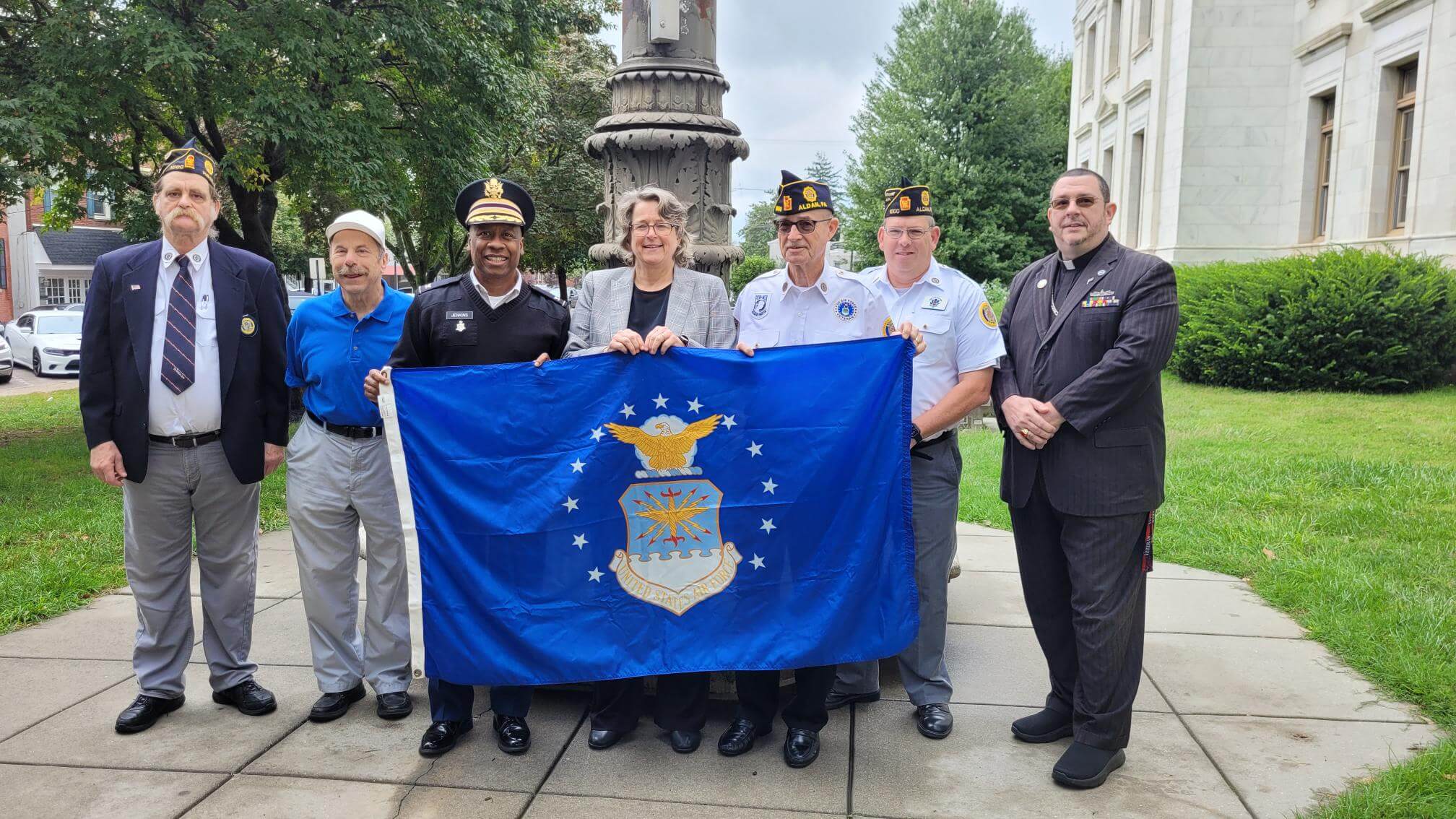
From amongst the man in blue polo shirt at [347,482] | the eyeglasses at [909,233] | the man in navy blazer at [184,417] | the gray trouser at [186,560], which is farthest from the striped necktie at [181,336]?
the eyeglasses at [909,233]

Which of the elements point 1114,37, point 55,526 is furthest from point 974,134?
point 55,526

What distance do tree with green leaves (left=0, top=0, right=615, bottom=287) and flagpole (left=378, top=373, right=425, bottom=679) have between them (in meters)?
8.59

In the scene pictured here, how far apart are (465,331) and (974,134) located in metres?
34.9

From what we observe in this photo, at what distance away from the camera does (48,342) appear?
25.4 meters

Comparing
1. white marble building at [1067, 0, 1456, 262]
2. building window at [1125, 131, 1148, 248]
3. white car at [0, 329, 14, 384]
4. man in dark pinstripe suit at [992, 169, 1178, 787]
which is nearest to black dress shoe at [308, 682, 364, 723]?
man in dark pinstripe suit at [992, 169, 1178, 787]

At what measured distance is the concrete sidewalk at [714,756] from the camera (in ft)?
11.5

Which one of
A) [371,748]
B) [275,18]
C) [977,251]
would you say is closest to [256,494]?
[371,748]

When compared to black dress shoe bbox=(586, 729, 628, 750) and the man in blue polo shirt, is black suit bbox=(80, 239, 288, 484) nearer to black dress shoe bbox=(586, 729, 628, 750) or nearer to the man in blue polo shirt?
the man in blue polo shirt

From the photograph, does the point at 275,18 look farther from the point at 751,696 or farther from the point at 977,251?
the point at 977,251

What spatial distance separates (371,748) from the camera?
396cm

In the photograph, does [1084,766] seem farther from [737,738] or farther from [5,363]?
[5,363]

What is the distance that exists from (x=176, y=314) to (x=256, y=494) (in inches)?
33.0

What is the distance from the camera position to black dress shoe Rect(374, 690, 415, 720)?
4.25 metres

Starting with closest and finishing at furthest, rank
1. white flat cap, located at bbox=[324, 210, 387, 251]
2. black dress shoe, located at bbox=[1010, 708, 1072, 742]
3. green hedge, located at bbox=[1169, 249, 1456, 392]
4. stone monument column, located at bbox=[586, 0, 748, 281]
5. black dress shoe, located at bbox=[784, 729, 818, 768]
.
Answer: black dress shoe, located at bbox=[784, 729, 818, 768] → black dress shoe, located at bbox=[1010, 708, 1072, 742] → white flat cap, located at bbox=[324, 210, 387, 251] → stone monument column, located at bbox=[586, 0, 748, 281] → green hedge, located at bbox=[1169, 249, 1456, 392]
